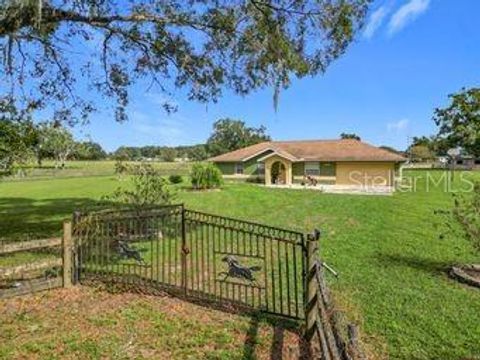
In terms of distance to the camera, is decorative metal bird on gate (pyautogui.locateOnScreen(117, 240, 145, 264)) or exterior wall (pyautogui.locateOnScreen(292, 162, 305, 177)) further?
exterior wall (pyautogui.locateOnScreen(292, 162, 305, 177))

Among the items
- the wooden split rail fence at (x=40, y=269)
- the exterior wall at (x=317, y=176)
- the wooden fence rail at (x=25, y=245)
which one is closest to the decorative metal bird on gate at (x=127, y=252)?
the wooden split rail fence at (x=40, y=269)

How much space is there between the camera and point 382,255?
1188 centimetres

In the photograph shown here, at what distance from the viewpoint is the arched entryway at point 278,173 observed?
38375 millimetres

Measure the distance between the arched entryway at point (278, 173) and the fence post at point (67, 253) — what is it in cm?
3055

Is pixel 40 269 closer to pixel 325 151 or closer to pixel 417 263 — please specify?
pixel 417 263

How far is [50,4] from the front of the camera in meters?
9.52

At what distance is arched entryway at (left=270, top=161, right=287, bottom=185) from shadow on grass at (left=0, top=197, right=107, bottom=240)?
1693cm

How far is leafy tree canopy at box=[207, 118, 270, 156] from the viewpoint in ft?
291

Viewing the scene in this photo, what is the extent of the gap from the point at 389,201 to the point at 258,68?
17589 millimetres

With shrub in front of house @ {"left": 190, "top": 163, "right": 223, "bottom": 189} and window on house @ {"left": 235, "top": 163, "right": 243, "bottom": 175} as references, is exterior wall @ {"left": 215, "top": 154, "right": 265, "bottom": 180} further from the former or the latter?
shrub in front of house @ {"left": 190, "top": 163, "right": 223, "bottom": 189}

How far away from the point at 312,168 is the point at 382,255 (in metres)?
26.2

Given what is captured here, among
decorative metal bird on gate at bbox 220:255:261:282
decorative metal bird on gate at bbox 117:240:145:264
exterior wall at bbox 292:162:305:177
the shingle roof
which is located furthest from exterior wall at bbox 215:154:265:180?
decorative metal bird on gate at bbox 220:255:261:282

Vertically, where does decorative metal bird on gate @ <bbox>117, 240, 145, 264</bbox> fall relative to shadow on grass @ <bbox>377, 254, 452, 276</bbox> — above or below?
above

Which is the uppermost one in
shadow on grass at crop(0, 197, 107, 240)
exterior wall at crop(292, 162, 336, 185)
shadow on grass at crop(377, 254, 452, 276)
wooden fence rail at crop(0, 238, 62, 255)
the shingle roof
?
the shingle roof
